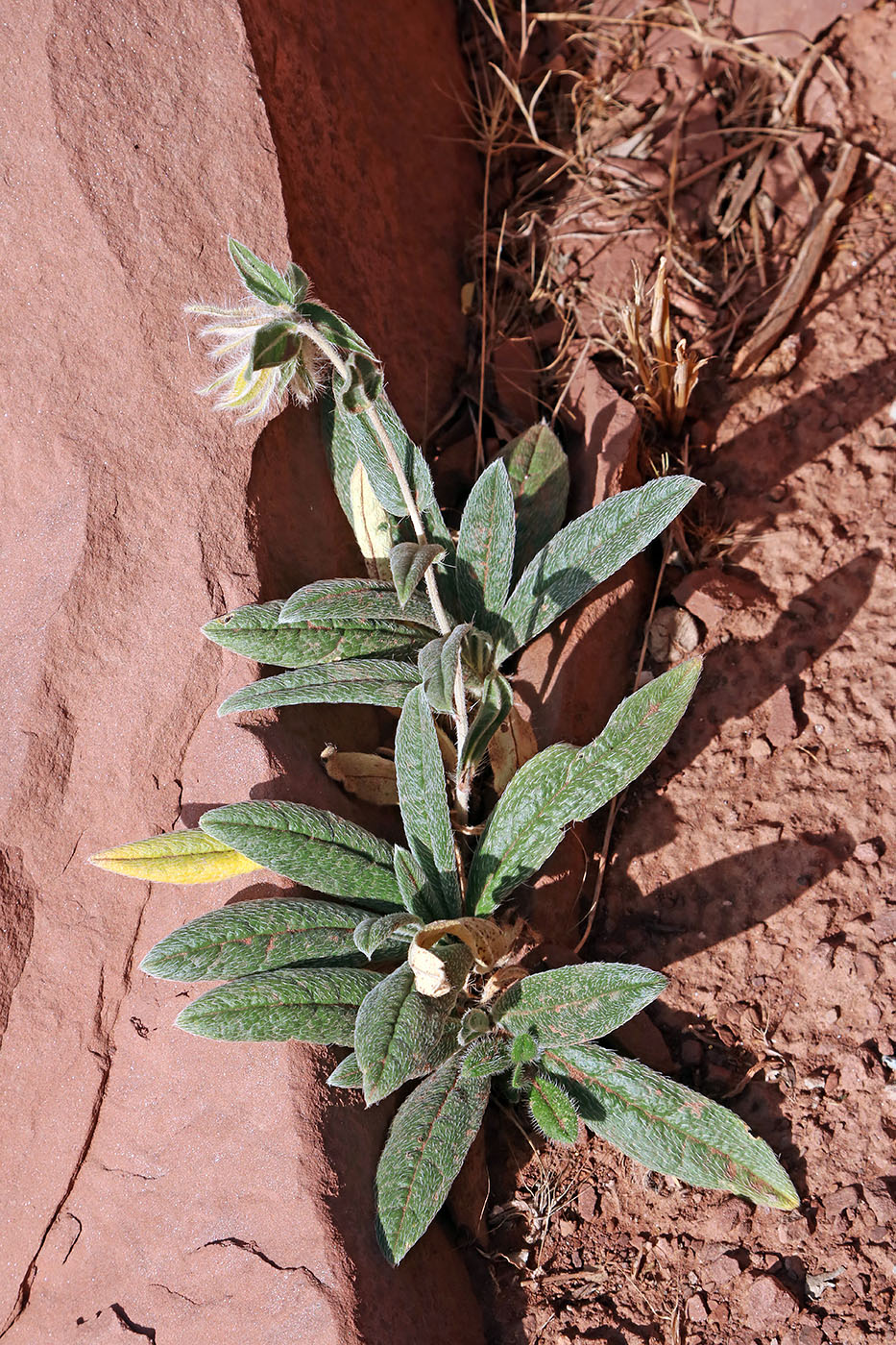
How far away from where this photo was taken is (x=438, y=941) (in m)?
1.63

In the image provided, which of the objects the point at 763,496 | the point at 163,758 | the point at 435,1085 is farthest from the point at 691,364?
the point at 435,1085

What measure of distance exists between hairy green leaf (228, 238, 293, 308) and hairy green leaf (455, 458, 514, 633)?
0.49 meters

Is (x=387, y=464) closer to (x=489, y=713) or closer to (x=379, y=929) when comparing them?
(x=489, y=713)

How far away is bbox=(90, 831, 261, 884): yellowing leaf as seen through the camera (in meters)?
1.72

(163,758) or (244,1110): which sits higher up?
(163,758)

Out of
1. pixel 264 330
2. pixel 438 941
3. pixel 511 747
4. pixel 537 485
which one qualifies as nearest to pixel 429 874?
pixel 438 941

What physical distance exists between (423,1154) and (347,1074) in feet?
0.51

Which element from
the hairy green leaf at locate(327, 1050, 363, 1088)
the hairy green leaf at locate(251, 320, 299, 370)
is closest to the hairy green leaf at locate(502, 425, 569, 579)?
the hairy green leaf at locate(251, 320, 299, 370)

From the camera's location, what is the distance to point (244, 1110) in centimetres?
163

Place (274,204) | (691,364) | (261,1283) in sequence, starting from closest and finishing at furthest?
(261,1283) → (274,204) → (691,364)

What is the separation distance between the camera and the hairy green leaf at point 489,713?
1704 mm

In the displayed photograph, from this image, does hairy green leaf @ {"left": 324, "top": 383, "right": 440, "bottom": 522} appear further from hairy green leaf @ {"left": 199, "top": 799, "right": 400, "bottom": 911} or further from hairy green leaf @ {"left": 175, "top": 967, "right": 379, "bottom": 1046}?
hairy green leaf @ {"left": 175, "top": 967, "right": 379, "bottom": 1046}

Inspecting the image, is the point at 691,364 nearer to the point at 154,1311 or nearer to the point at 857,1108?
the point at 857,1108

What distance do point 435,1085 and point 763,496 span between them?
52.3 inches
